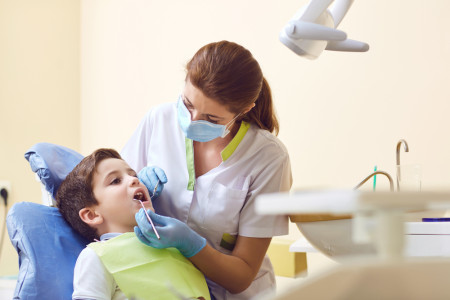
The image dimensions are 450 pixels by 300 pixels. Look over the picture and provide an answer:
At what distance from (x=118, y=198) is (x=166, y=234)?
0.26 meters

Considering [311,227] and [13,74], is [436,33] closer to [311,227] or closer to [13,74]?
[311,227]

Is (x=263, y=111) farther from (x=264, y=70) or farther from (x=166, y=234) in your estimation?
(x=264, y=70)

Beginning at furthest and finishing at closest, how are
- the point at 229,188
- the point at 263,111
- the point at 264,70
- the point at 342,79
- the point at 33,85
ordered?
the point at 33,85 → the point at 264,70 → the point at 342,79 → the point at 263,111 → the point at 229,188

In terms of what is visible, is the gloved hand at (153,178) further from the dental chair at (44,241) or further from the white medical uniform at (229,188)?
the dental chair at (44,241)

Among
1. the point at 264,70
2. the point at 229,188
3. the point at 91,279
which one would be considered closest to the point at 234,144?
the point at 229,188

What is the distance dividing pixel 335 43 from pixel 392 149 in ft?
3.25

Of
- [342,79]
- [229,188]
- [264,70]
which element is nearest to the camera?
[229,188]

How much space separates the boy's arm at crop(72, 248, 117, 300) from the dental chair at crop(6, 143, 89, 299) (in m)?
0.07

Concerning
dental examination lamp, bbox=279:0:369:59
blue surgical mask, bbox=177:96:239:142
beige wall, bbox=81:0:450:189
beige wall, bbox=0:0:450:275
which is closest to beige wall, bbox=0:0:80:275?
beige wall, bbox=0:0:450:275

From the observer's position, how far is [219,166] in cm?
175

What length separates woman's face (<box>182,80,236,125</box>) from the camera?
158 cm

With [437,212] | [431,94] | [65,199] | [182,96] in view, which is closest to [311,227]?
[437,212]

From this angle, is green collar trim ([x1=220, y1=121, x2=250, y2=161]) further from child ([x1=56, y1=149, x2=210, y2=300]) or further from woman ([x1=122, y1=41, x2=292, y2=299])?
child ([x1=56, y1=149, x2=210, y2=300])

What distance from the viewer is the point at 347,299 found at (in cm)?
49
